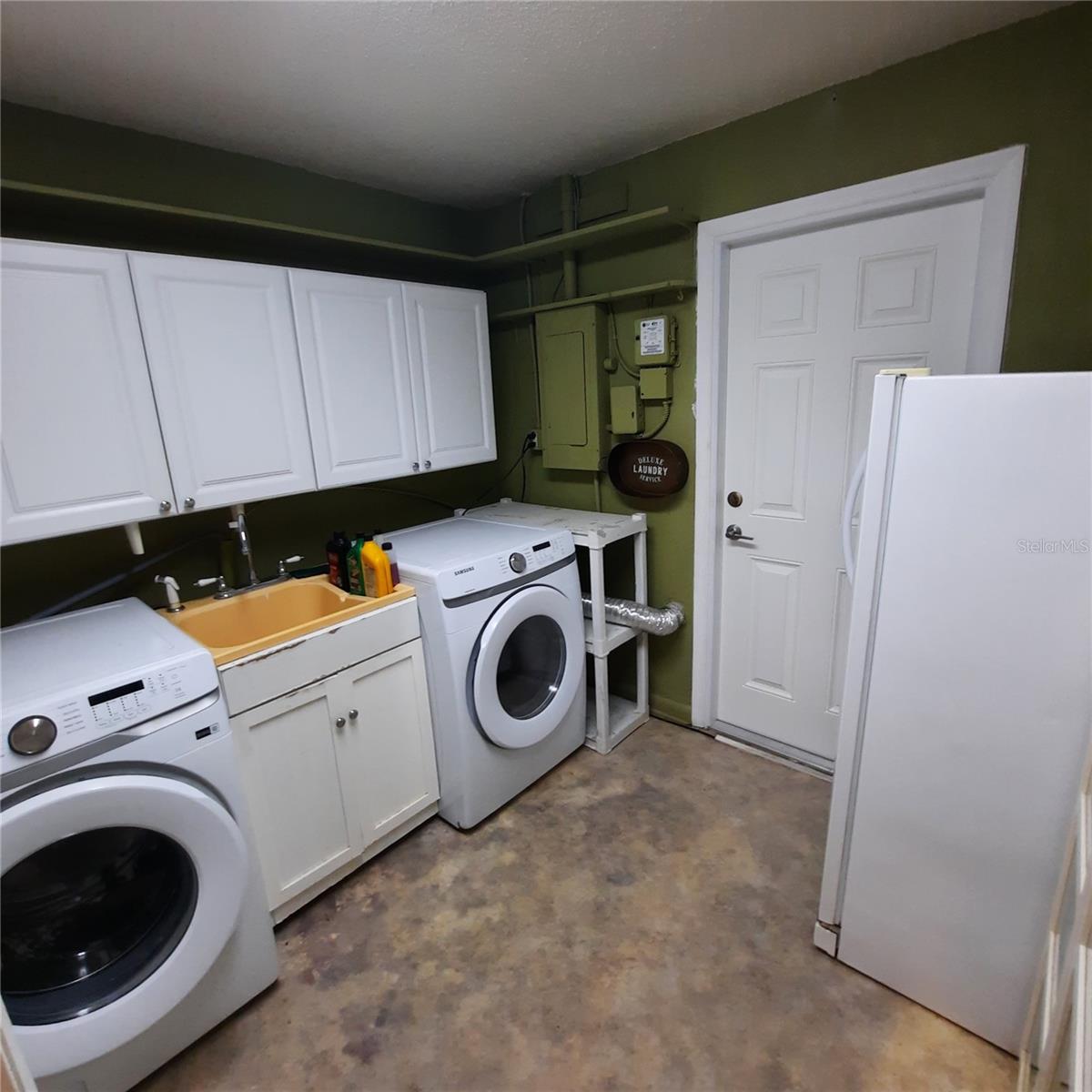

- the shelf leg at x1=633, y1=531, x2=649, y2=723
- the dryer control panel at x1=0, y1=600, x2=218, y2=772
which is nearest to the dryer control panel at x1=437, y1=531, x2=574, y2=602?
the shelf leg at x1=633, y1=531, x2=649, y2=723

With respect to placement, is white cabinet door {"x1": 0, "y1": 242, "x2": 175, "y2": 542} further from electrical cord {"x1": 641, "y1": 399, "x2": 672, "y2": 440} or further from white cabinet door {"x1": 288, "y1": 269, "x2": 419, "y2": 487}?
electrical cord {"x1": 641, "y1": 399, "x2": 672, "y2": 440}

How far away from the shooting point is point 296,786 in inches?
66.7

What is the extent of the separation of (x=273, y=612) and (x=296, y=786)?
2.02ft

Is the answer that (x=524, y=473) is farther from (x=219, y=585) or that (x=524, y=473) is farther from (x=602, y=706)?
(x=219, y=585)

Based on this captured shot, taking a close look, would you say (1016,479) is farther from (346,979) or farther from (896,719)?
(346,979)

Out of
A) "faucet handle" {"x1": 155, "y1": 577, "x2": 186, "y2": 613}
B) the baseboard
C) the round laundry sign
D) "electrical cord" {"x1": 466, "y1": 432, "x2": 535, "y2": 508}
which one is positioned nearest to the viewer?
"faucet handle" {"x1": 155, "y1": 577, "x2": 186, "y2": 613}

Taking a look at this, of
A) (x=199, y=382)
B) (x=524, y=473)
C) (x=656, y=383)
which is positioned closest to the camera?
(x=199, y=382)

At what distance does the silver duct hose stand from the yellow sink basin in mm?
935

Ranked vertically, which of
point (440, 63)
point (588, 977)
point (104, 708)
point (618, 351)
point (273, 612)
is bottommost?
point (588, 977)

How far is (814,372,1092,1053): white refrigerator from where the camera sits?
3.66 ft

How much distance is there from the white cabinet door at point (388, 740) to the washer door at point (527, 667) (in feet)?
0.70

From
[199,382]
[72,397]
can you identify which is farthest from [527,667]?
[72,397]

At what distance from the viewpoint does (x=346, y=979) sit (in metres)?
1.60

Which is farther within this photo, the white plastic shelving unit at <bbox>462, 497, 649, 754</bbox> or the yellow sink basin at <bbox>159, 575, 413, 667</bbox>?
the white plastic shelving unit at <bbox>462, 497, 649, 754</bbox>
